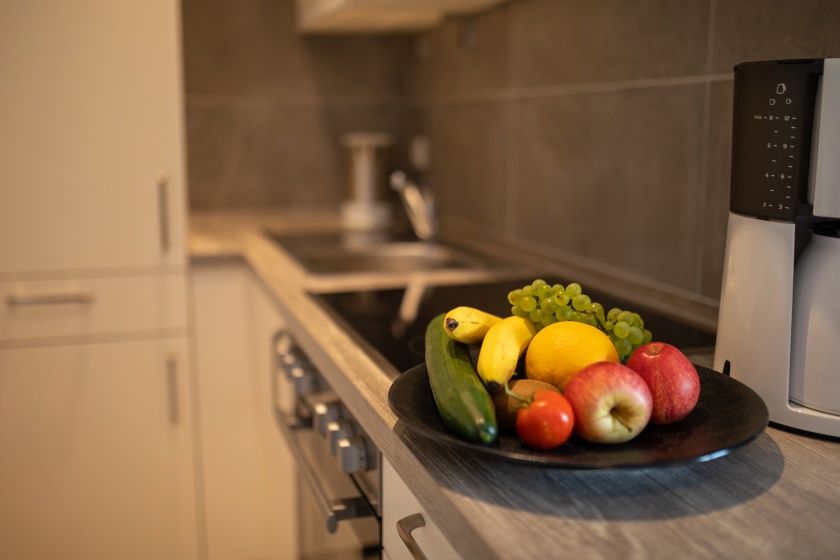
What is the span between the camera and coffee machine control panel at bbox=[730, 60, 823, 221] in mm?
891

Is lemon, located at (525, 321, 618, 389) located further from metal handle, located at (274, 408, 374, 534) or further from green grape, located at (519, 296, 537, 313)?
metal handle, located at (274, 408, 374, 534)

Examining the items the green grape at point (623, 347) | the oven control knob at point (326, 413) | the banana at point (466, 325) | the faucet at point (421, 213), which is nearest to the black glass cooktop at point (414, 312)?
the oven control knob at point (326, 413)

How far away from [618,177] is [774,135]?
2.66 ft

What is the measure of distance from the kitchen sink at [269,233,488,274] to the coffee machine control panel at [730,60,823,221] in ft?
3.75

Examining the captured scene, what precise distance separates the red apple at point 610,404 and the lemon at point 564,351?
0.24 feet

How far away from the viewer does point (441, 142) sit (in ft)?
8.85

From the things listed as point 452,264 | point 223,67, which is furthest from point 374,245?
point 223,67

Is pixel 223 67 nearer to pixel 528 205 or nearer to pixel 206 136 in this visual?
pixel 206 136

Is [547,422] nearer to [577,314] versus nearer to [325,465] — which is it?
[577,314]

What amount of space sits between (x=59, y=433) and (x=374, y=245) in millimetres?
869

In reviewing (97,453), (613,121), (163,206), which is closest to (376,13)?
(163,206)

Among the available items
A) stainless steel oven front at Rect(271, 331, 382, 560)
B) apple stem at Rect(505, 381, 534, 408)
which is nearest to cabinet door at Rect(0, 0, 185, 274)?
stainless steel oven front at Rect(271, 331, 382, 560)

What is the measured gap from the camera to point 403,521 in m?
0.91

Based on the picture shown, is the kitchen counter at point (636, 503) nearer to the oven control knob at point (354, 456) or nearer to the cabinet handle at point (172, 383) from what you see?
the oven control knob at point (354, 456)
